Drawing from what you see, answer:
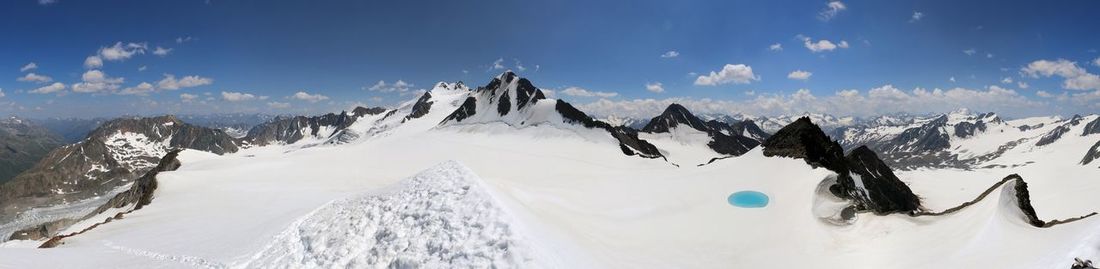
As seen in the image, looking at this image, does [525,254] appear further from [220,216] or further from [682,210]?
[220,216]

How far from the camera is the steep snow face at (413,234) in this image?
17.0 meters

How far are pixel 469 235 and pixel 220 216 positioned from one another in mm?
26310

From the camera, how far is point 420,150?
10256 cm

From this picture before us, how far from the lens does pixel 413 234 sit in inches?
764

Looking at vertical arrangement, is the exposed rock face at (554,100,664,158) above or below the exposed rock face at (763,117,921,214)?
above

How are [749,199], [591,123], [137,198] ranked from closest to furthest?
[749,199] → [137,198] → [591,123]

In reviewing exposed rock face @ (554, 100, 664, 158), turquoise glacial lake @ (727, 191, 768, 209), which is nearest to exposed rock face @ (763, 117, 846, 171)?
turquoise glacial lake @ (727, 191, 768, 209)

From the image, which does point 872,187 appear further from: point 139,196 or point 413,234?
point 139,196

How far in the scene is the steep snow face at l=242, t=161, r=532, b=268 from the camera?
16969 mm

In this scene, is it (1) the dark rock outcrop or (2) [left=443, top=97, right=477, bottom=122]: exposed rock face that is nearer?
(1) the dark rock outcrop

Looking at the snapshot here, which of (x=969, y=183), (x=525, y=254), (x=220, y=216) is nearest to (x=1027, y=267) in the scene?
(x=525, y=254)

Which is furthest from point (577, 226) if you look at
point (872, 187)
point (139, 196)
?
point (139, 196)

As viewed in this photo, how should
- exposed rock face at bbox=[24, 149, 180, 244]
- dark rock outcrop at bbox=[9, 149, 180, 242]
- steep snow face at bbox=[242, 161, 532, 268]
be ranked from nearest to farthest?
1. steep snow face at bbox=[242, 161, 532, 268]
2. exposed rock face at bbox=[24, 149, 180, 244]
3. dark rock outcrop at bbox=[9, 149, 180, 242]

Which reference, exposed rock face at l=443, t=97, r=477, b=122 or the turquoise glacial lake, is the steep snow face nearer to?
the turquoise glacial lake
